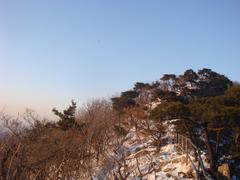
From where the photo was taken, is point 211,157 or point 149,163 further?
point 149,163

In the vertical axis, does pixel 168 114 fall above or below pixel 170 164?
above

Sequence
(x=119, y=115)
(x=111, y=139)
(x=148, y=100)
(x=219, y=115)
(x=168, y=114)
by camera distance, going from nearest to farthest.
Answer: (x=219, y=115) → (x=168, y=114) → (x=111, y=139) → (x=119, y=115) → (x=148, y=100)

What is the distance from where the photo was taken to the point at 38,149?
2558 cm

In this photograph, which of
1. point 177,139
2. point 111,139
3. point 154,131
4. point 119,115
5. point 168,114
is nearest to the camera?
point 168,114

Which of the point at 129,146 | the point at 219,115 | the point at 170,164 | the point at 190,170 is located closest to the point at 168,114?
the point at 219,115

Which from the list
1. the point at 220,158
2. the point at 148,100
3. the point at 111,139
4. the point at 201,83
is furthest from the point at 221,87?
the point at 220,158

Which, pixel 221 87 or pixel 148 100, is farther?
pixel 148 100

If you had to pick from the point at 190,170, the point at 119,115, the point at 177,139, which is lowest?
the point at 190,170

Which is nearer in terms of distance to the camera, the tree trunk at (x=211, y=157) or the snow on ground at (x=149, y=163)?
the tree trunk at (x=211, y=157)

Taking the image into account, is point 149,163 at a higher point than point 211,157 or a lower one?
lower

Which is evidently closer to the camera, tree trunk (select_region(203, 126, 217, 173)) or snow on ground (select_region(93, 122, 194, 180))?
tree trunk (select_region(203, 126, 217, 173))

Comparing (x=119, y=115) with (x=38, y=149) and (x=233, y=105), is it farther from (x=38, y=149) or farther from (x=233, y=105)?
(x=233, y=105)

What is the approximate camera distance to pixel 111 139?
35.5 m

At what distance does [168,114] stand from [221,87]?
690 inches
